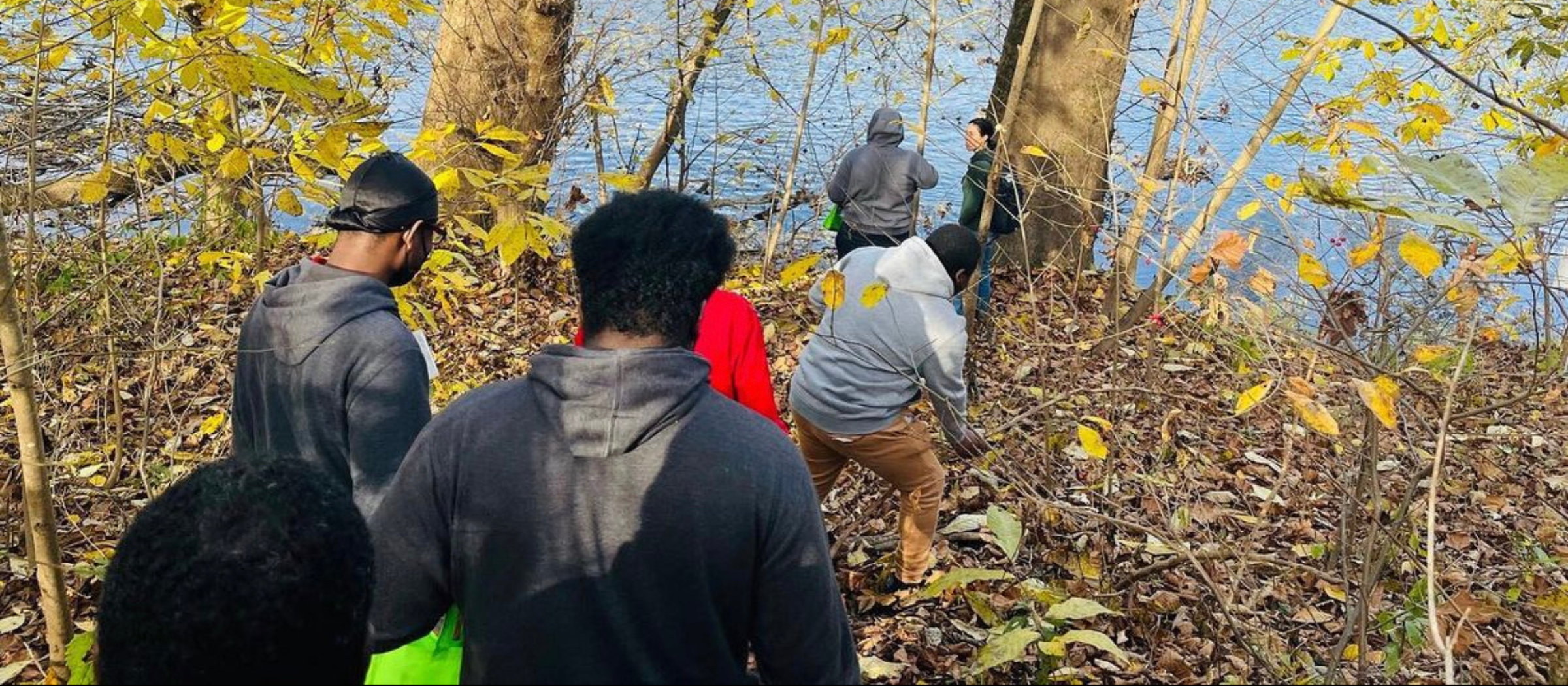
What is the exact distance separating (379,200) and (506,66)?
15.7 feet

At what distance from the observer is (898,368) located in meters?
3.75

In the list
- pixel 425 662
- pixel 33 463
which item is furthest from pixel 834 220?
pixel 425 662

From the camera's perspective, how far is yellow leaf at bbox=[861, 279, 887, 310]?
3.63 m

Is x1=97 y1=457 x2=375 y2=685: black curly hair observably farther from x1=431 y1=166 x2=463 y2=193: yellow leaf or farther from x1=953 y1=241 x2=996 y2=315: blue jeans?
x1=953 y1=241 x2=996 y2=315: blue jeans

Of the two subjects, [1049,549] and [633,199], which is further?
[1049,549]

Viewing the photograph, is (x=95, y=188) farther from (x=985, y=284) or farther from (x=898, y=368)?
(x=985, y=284)

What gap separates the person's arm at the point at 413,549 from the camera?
174cm

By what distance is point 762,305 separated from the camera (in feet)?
25.2

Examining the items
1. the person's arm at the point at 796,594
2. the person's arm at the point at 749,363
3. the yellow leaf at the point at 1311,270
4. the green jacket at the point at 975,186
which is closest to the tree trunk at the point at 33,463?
the person's arm at the point at 749,363

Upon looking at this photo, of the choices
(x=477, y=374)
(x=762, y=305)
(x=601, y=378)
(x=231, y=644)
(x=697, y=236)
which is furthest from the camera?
(x=762, y=305)

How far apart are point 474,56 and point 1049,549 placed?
16.5 feet

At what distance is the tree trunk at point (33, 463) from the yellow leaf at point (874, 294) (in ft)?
7.85

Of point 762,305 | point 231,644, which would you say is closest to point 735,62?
point 762,305

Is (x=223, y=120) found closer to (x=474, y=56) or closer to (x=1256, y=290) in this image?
(x=474, y=56)
